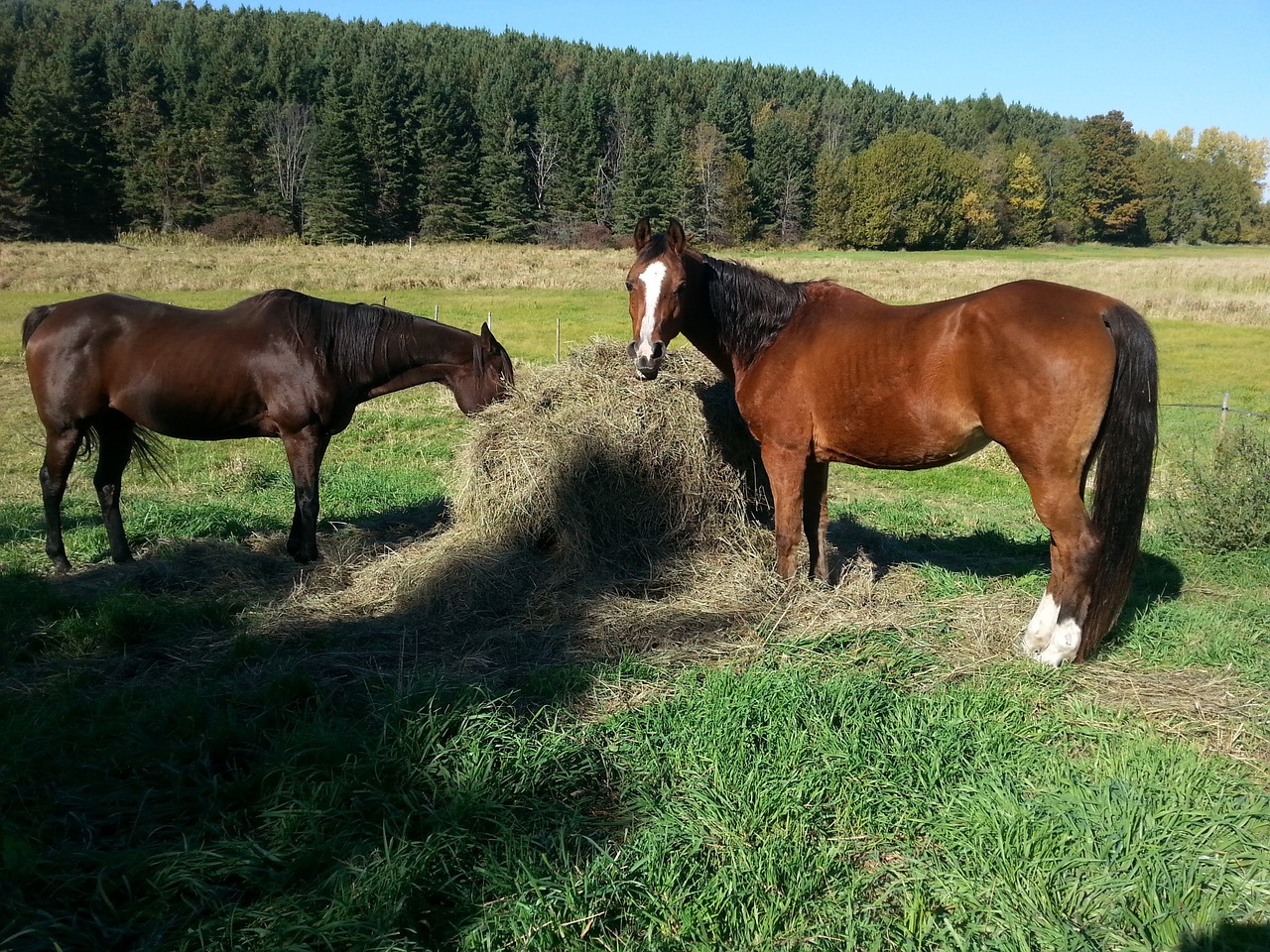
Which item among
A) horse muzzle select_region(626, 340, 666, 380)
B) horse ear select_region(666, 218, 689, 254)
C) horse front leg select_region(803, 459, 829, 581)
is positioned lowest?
horse front leg select_region(803, 459, 829, 581)

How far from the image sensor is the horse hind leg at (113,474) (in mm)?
5902

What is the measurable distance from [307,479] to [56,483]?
1.84m

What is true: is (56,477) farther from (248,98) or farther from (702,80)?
(702,80)

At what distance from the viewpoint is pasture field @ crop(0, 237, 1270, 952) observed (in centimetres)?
254

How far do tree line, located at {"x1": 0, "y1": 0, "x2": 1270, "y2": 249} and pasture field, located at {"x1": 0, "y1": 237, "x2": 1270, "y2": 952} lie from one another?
55.4 metres

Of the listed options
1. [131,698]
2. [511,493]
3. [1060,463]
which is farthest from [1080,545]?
[131,698]

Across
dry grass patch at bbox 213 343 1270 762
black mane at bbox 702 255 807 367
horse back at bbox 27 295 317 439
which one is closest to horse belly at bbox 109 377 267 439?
horse back at bbox 27 295 317 439

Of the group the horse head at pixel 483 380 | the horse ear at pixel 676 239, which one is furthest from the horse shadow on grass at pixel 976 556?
the horse head at pixel 483 380

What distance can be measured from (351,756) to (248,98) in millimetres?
77478

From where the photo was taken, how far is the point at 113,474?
6.09m

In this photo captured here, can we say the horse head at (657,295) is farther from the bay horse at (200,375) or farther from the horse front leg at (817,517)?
the bay horse at (200,375)

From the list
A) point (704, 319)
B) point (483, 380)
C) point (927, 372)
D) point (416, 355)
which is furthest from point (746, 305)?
point (416, 355)

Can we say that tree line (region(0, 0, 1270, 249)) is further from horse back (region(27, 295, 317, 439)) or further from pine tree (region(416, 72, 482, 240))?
horse back (region(27, 295, 317, 439))

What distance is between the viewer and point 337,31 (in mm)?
85625
